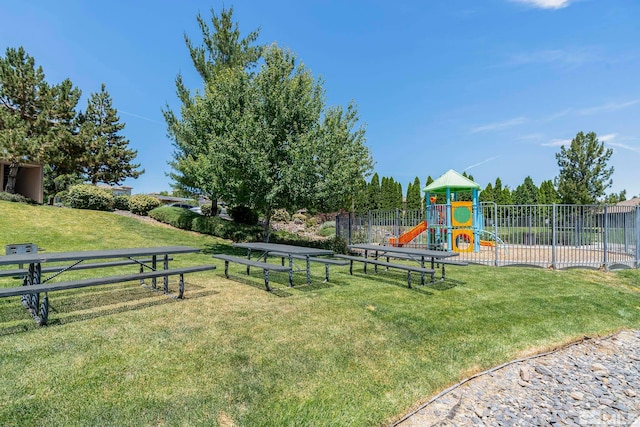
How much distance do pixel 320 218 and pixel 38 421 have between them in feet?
85.0

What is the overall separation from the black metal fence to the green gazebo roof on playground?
47.2 inches

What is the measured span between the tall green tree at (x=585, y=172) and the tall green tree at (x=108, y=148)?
1439 inches

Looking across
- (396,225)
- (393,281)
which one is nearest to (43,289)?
(393,281)

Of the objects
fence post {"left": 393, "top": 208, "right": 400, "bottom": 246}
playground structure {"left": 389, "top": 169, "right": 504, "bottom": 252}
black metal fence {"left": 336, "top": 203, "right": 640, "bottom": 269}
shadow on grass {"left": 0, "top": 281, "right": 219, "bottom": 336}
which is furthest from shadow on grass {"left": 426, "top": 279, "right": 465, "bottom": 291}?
fence post {"left": 393, "top": 208, "right": 400, "bottom": 246}

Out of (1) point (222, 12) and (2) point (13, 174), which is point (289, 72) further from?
(2) point (13, 174)

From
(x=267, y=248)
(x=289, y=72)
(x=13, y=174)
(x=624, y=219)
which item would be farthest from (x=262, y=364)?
(x=13, y=174)

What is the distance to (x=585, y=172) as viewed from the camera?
25453 millimetres

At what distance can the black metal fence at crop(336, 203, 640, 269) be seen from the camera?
10.6m

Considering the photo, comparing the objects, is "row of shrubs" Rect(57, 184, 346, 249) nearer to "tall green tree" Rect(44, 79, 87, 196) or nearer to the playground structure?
"tall green tree" Rect(44, 79, 87, 196)

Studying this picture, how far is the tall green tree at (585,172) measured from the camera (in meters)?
25.0

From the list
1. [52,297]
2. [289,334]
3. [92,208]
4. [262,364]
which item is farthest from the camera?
[92,208]

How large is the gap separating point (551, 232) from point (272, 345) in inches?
446

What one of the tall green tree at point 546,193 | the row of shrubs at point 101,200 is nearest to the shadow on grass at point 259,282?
the row of shrubs at point 101,200

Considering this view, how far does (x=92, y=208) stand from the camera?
744 inches
